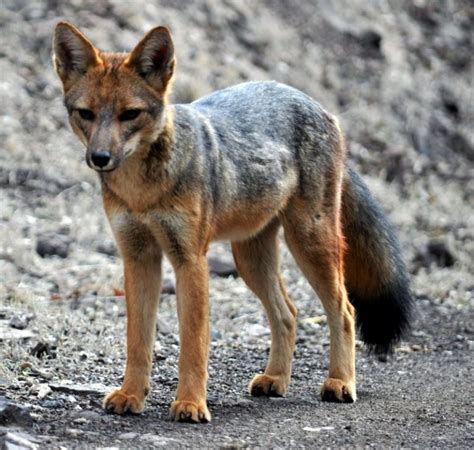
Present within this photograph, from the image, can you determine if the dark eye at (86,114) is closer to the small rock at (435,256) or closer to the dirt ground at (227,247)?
the dirt ground at (227,247)

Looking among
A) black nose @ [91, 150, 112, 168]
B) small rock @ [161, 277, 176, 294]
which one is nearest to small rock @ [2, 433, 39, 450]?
black nose @ [91, 150, 112, 168]

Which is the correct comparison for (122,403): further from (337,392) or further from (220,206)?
(337,392)

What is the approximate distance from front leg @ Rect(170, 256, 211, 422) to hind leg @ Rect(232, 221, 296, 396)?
108 centimetres

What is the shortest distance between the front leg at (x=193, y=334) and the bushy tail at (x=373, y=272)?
170 centimetres

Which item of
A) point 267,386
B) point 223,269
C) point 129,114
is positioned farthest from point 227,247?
point 129,114

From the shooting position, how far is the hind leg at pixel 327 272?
644cm

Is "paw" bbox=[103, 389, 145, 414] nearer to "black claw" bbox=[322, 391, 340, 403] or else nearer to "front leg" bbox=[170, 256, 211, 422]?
"front leg" bbox=[170, 256, 211, 422]

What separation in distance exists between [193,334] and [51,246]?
15.0 ft

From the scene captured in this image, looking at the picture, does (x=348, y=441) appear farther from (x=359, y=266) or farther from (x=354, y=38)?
(x=354, y=38)

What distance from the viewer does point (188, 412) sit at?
5.36 metres

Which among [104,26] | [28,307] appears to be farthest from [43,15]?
[28,307]

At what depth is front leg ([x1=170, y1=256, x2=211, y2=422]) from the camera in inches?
215

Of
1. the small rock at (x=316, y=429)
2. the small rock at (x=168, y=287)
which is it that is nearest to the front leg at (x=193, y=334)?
the small rock at (x=316, y=429)

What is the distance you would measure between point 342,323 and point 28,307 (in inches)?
101
